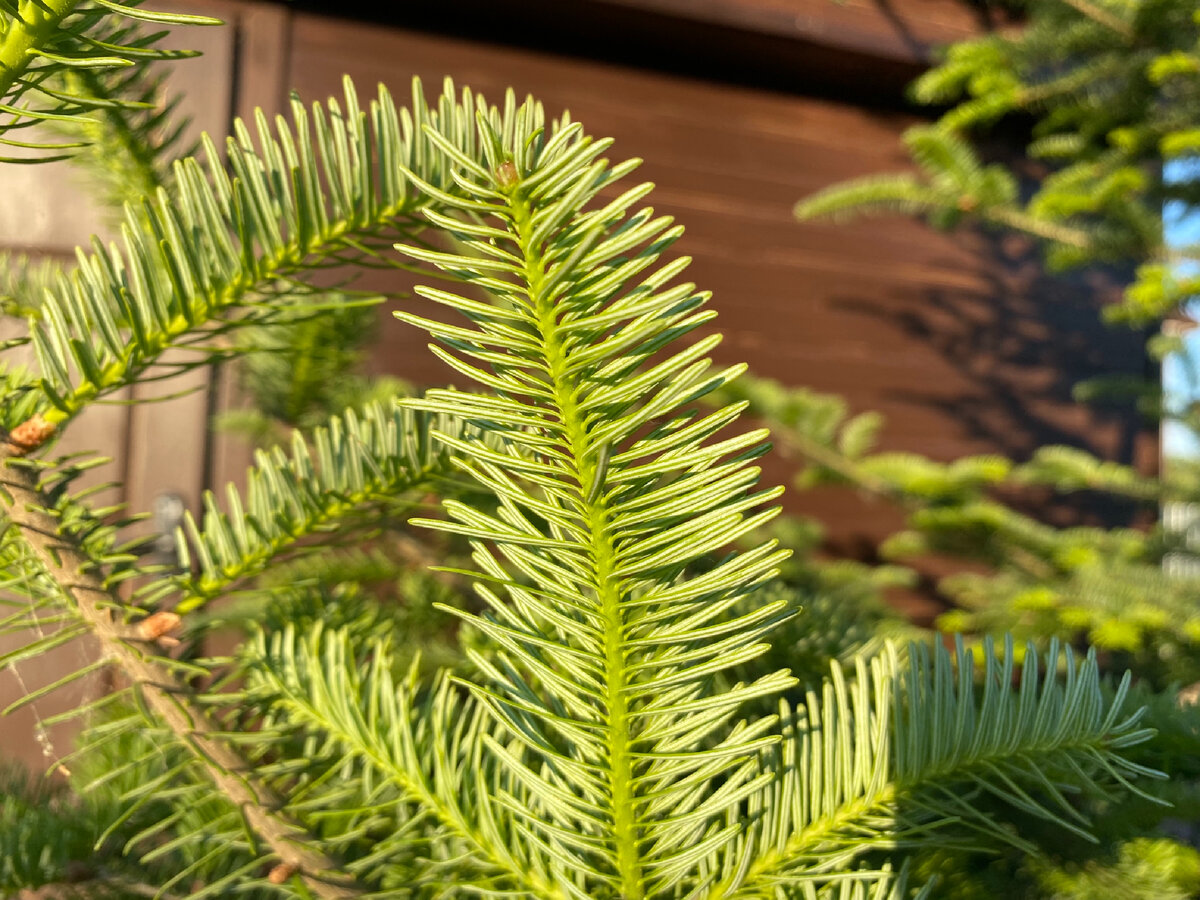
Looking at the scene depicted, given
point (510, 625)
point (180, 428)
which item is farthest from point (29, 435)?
point (180, 428)

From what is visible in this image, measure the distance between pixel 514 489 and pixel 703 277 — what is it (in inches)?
52.3

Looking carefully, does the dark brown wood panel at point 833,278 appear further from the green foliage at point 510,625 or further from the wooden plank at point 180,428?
the green foliage at point 510,625

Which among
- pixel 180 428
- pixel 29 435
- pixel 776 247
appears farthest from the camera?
pixel 776 247

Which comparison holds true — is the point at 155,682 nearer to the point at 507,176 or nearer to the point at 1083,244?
the point at 507,176

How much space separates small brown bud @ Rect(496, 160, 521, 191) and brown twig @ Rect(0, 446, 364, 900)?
0.71 feet

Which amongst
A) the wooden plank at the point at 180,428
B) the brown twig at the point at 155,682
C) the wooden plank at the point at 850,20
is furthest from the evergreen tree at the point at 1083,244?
the wooden plank at the point at 180,428

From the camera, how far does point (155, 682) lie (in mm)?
280

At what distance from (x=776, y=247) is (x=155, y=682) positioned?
141 centimetres

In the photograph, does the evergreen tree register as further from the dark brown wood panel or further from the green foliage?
the green foliage

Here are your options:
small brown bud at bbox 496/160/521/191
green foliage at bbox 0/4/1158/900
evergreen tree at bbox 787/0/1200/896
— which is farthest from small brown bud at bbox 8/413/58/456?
evergreen tree at bbox 787/0/1200/896

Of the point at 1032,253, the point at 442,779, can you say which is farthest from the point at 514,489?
the point at 1032,253

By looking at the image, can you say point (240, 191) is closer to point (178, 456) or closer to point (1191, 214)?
point (178, 456)

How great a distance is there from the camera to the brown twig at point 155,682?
10.8 inches

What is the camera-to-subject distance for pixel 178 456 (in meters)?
1.21
